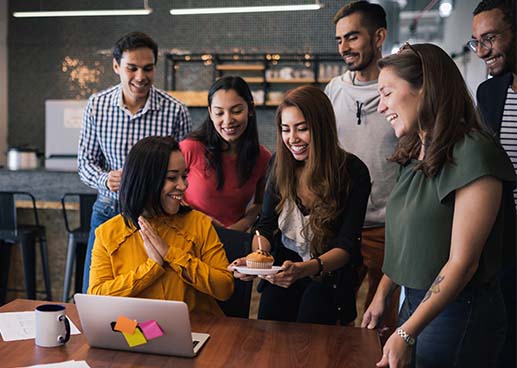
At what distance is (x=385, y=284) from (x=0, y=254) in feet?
10.8

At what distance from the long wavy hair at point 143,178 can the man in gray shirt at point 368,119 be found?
0.98m

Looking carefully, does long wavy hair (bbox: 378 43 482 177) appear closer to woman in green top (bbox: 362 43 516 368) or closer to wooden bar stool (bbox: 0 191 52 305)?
woman in green top (bbox: 362 43 516 368)

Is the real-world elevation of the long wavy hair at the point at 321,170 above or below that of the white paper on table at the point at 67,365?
above

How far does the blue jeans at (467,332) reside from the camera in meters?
1.51

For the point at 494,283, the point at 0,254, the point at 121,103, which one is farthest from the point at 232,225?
the point at 0,254

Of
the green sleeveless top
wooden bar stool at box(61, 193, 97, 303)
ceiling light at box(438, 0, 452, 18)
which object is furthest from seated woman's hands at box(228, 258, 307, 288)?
ceiling light at box(438, 0, 452, 18)

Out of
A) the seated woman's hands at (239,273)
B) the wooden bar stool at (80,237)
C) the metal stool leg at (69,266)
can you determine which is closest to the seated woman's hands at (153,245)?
the seated woman's hands at (239,273)

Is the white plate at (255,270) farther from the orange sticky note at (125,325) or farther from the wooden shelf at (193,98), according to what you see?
the wooden shelf at (193,98)

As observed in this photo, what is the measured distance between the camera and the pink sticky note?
1514mm

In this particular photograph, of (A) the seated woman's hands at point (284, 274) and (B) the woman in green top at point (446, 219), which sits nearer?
(B) the woman in green top at point (446, 219)

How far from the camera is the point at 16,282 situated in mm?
4363

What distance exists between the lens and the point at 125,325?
1524mm

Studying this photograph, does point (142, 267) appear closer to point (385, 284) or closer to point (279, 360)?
point (279, 360)

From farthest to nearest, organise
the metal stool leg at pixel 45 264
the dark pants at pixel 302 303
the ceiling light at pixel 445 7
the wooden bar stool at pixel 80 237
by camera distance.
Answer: the ceiling light at pixel 445 7
the metal stool leg at pixel 45 264
the wooden bar stool at pixel 80 237
the dark pants at pixel 302 303
